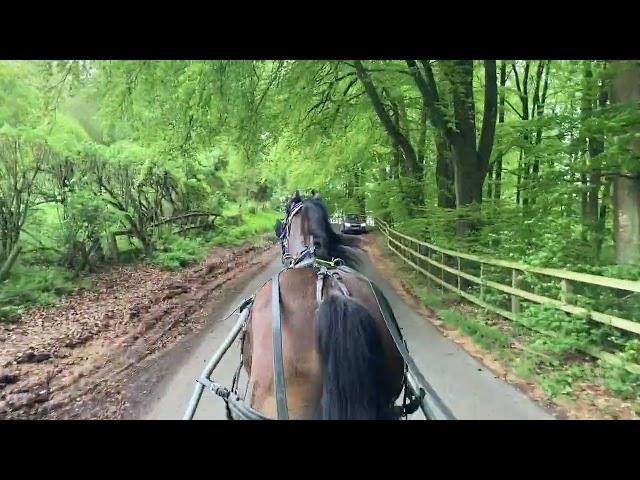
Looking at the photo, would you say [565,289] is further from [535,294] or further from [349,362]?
[349,362]

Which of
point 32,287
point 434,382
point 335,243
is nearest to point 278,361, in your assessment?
point 335,243

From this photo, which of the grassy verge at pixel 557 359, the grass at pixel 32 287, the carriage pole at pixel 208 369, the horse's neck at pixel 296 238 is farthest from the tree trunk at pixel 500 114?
the carriage pole at pixel 208 369

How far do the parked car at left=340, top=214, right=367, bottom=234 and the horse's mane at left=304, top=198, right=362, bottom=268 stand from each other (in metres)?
22.4

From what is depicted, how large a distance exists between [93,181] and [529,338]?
8389 millimetres

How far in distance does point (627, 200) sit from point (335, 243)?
4.65m

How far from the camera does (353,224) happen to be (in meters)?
26.9

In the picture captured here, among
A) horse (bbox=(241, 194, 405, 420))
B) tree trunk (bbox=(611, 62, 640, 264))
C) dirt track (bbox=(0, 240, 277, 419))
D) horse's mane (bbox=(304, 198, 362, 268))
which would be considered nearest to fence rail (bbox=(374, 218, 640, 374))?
tree trunk (bbox=(611, 62, 640, 264))

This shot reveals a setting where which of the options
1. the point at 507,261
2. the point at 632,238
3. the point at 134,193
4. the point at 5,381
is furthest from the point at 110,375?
the point at 134,193

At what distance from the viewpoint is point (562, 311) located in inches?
217

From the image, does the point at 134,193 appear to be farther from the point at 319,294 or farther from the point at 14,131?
the point at 319,294

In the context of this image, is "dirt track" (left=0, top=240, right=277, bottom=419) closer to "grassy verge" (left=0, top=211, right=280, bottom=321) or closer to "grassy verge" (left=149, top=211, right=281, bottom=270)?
"grassy verge" (left=0, top=211, right=280, bottom=321)

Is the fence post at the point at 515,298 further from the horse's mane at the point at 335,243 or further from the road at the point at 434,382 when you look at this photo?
the horse's mane at the point at 335,243

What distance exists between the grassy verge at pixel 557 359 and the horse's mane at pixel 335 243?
7.75 ft

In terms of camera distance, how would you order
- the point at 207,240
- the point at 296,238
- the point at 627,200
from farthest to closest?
1. the point at 207,240
2. the point at 627,200
3. the point at 296,238
